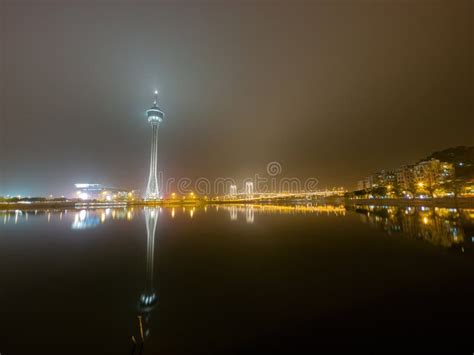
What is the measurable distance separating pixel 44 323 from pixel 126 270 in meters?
2.52

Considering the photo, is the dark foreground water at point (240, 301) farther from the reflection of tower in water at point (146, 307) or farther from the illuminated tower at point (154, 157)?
the illuminated tower at point (154, 157)

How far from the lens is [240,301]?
408 cm

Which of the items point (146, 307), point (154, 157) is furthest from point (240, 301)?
point (154, 157)

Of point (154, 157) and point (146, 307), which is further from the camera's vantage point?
point (154, 157)

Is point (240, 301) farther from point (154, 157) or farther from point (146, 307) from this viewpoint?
point (154, 157)

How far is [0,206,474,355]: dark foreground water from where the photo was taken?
115 inches

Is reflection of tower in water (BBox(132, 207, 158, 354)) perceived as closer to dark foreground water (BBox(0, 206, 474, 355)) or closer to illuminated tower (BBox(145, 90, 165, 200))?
dark foreground water (BBox(0, 206, 474, 355))

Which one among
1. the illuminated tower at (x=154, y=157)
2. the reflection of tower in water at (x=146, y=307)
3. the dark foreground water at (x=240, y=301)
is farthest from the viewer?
the illuminated tower at (x=154, y=157)

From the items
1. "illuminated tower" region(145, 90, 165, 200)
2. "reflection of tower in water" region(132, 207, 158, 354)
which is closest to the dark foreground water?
"reflection of tower in water" region(132, 207, 158, 354)

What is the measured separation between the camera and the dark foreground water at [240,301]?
9.56ft

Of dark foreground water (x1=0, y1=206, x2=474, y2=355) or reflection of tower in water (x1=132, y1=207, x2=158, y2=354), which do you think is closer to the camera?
dark foreground water (x1=0, y1=206, x2=474, y2=355)

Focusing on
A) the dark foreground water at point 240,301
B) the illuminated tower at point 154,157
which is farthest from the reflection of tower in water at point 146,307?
the illuminated tower at point 154,157

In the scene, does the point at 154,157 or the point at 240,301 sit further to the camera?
the point at 154,157

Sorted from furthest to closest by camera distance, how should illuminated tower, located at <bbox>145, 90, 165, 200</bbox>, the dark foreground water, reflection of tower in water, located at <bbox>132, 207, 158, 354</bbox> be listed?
illuminated tower, located at <bbox>145, 90, 165, 200</bbox>
reflection of tower in water, located at <bbox>132, 207, 158, 354</bbox>
the dark foreground water
